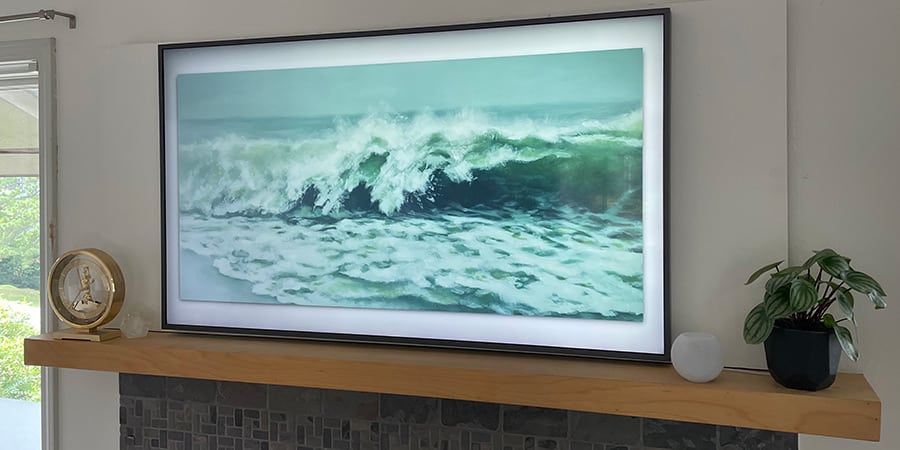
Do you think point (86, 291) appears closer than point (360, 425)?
No

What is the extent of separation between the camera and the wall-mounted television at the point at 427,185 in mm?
1631

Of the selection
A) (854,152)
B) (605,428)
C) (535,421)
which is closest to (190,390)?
(535,421)

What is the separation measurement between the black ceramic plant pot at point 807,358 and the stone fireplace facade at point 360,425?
0.22 m

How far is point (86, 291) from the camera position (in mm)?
2002

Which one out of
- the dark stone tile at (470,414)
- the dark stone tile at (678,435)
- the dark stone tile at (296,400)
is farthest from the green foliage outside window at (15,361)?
the dark stone tile at (678,435)

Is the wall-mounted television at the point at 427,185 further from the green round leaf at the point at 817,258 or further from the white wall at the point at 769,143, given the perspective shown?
the green round leaf at the point at 817,258

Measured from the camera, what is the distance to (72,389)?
7.19ft

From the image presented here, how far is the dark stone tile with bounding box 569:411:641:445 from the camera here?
1.68 metres

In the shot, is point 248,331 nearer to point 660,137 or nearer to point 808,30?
point 660,137

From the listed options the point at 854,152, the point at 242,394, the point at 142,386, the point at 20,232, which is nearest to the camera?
the point at 854,152

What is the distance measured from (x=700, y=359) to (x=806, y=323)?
0.22 metres

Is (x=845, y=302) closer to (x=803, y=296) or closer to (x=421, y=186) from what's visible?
(x=803, y=296)

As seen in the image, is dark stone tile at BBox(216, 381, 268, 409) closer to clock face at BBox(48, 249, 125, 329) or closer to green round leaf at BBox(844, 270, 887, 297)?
clock face at BBox(48, 249, 125, 329)

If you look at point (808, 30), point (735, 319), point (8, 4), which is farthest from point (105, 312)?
point (808, 30)
